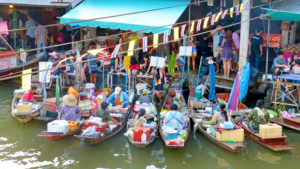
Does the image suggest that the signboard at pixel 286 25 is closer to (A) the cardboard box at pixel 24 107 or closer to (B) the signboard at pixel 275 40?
(B) the signboard at pixel 275 40

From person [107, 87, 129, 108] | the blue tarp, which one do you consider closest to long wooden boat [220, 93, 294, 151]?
person [107, 87, 129, 108]

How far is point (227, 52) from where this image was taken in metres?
15.5

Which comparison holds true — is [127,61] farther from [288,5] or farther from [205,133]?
[288,5]

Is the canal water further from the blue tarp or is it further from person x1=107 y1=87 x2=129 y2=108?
the blue tarp

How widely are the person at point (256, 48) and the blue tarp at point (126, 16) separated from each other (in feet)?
11.2

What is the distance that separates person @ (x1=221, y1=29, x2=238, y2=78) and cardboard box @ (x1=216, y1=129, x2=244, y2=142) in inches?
202

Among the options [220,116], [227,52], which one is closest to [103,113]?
[220,116]

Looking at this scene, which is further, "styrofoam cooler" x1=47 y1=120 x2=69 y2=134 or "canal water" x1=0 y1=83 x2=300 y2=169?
"styrofoam cooler" x1=47 y1=120 x2=69 y2=134

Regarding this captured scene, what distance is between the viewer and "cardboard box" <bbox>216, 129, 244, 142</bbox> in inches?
431

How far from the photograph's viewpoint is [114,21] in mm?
15656

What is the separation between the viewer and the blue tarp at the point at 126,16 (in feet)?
50.0

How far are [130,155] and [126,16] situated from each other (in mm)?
7423

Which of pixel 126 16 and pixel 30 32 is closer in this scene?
pixel 126 16

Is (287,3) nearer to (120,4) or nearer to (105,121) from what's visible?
(120,4)
